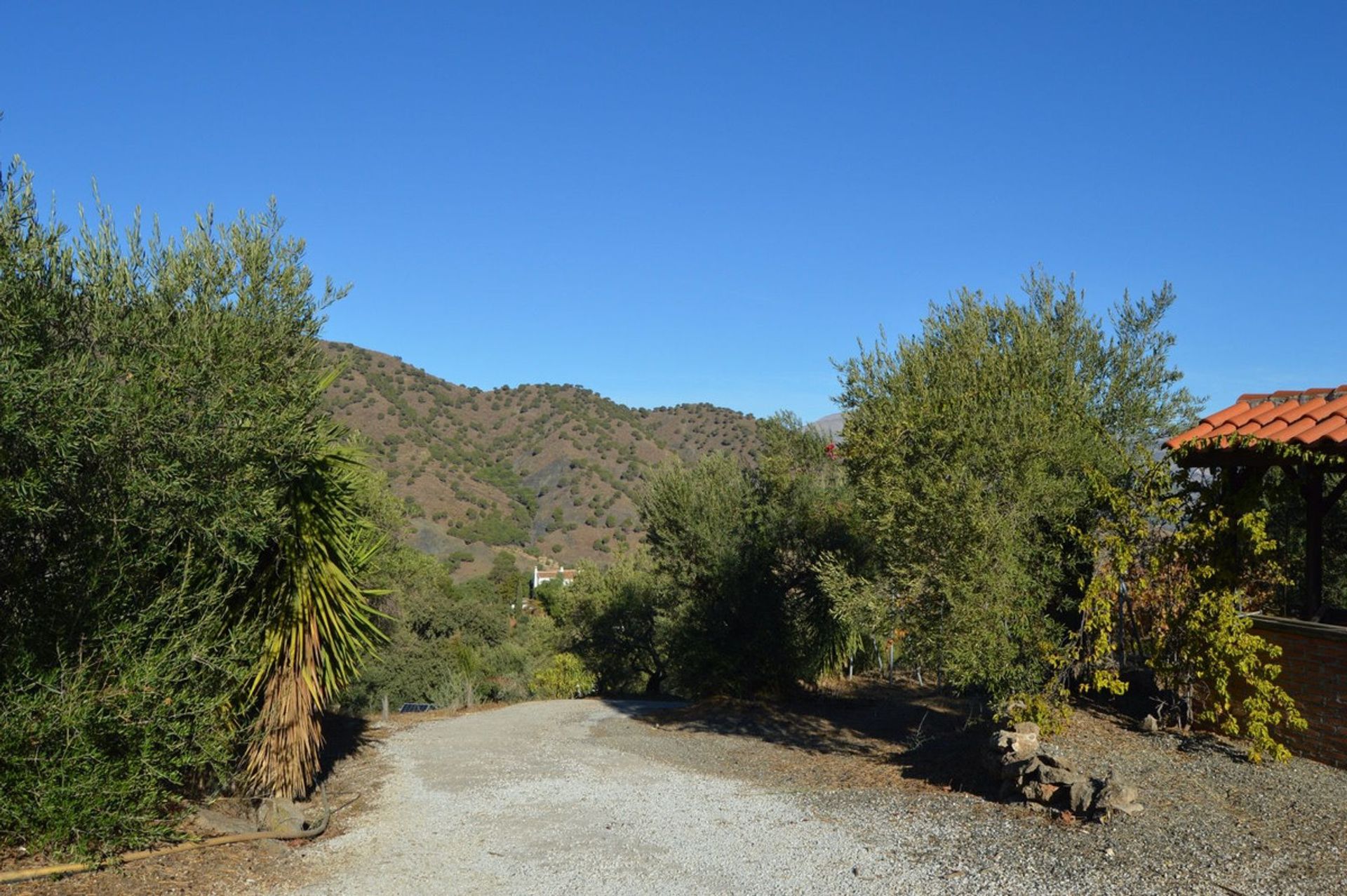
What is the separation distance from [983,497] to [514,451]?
6076 cm

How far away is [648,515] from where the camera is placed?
19031mm

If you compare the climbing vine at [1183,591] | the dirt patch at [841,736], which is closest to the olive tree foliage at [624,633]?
the dirt patch at [841,736]

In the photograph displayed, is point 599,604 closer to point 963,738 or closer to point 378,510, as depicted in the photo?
point 378,510

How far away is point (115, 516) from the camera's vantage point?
6.53 m

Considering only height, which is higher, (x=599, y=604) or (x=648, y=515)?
(x=648, y=515)

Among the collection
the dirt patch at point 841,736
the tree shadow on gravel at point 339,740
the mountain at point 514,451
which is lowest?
the tree shadow on gravel at point 339,740

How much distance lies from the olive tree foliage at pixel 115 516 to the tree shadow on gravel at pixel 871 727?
6939mm

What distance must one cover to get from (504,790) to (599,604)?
16331mm

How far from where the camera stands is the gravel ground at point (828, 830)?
6.87 metres

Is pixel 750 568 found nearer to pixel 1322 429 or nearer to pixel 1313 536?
pixel 1313 536

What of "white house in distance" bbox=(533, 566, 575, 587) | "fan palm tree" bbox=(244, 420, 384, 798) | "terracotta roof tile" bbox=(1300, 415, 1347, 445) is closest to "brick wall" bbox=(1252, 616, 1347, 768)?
"terracotta roof tile" bbox=(1300, 415, 1347, 445)

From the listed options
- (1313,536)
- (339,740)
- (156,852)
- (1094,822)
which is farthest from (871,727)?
(156,852)

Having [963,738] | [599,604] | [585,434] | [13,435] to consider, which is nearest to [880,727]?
[963,738]

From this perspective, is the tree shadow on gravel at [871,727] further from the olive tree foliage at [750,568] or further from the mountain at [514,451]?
the mountain at [514,451]
